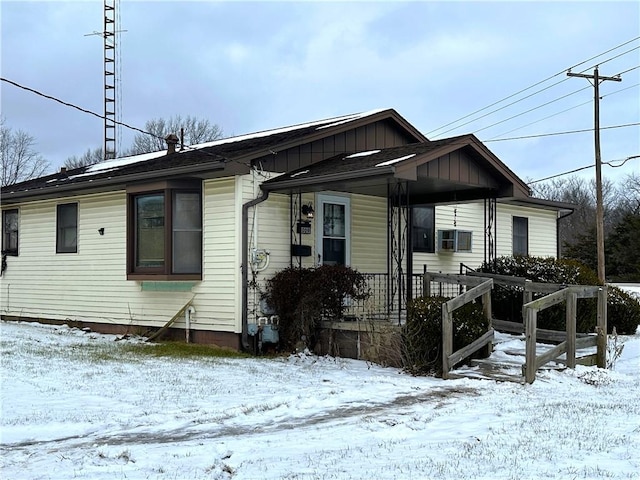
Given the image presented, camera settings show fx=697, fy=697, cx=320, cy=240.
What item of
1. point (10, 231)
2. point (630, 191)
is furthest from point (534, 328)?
point (630, 191)

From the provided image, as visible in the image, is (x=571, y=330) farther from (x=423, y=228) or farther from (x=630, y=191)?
(x=630, y=191)

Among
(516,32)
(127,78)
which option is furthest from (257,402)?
(127,78)

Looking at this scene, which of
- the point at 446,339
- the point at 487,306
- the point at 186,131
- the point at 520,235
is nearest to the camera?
the point at 446,339

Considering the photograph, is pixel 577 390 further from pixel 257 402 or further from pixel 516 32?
pixel 516 32

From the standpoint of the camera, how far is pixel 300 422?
6.66 metres

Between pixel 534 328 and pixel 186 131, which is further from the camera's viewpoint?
pixel 186 131

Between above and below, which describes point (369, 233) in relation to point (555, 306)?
above

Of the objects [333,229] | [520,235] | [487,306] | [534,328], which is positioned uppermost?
[520,235]

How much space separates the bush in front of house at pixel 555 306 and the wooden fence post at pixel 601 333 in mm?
2238

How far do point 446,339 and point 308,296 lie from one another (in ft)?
8.70

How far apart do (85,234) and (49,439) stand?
892 cm

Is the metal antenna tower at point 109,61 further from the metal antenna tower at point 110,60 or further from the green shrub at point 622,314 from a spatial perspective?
the green shrub at point 622,314

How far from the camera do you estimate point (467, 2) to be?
50.4 ft

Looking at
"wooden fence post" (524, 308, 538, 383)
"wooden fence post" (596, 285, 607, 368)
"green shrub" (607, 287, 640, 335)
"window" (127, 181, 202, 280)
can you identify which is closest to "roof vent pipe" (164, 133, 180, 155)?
"window" (127, 181, 202, 280)
